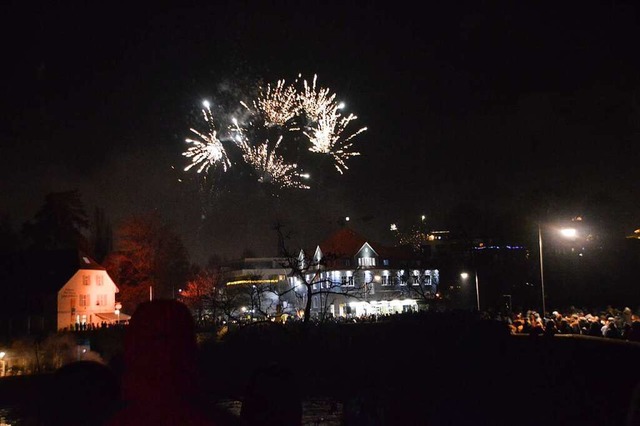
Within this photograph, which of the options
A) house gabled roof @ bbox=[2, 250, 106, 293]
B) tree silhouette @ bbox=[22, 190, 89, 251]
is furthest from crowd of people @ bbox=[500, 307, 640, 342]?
tree silhouette @ bbox=[22, 190, 89, 251]

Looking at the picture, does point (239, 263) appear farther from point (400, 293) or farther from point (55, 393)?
point (55, 393)

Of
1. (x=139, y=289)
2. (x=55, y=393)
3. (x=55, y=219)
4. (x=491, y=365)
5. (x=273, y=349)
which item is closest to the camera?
(x=55, y=393)

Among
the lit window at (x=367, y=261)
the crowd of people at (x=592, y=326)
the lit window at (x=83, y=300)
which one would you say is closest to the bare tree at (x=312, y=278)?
the lit window at (x=367, y=261)

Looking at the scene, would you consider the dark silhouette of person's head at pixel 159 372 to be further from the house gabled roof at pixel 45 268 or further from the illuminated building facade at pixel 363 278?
the house gabled roof at pixel 45 268

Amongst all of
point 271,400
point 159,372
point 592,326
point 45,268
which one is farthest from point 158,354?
point 45,268

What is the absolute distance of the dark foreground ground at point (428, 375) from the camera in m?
8.91

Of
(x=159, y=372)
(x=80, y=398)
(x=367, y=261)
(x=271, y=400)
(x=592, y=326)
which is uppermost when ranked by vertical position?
(x=367, y=261)

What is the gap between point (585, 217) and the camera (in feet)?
173

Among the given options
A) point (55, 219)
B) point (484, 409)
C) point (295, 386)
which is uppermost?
point (55, 219)

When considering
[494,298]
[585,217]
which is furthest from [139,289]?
[585,217]

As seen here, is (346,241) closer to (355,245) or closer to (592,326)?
(355,245)

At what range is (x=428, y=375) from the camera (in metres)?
17.2

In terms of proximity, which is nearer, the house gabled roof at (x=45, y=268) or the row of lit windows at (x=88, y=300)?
the house gabled roof at (x=45, y=268)

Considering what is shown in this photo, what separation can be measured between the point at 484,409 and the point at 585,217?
44517 millimetres
